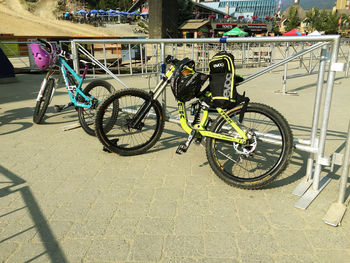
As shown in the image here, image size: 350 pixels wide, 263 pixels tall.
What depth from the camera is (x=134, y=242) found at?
2.49 meters

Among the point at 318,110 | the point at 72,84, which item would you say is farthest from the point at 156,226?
the point at 72,84

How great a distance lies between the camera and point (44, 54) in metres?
5.12

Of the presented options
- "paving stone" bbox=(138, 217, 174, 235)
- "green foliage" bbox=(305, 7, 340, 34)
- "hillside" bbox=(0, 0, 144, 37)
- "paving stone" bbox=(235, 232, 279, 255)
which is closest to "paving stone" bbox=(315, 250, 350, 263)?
"paving stone" bbox=(235, 232, 279, 255)

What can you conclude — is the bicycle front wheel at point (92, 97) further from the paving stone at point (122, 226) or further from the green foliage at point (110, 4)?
the green foliage at point (110, 4)

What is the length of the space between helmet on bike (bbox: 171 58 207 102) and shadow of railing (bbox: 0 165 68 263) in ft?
6.72

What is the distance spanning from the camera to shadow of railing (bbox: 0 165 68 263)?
2369mm

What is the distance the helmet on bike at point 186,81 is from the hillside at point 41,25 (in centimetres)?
4738

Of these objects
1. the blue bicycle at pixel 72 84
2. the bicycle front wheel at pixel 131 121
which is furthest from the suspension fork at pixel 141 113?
the blue bicycle at pixel 72 84

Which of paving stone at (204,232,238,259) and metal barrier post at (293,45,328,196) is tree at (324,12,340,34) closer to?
metal barrier post at (293,45,328,196)

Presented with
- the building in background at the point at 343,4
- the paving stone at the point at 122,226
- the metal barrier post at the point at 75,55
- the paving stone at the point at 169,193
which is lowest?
the paving stone at the point at 122,226

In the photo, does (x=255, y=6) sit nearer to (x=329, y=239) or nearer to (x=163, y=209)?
(x=163, y=209)

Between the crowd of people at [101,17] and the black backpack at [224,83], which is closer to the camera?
the black backpack at [224,83]

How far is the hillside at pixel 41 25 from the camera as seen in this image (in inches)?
1843

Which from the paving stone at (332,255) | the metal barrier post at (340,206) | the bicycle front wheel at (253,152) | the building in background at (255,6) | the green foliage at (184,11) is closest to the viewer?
the paving stone at (332,255)
